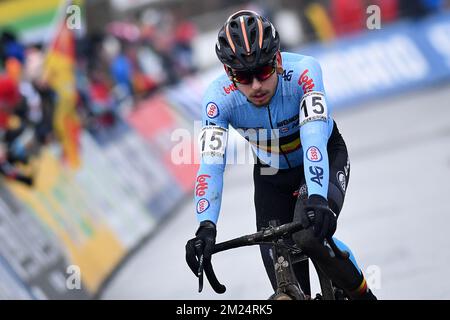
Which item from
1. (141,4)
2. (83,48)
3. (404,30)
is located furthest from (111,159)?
(141,4)

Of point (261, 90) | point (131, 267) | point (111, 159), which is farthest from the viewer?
point (111, 159)

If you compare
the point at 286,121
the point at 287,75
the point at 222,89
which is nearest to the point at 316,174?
the point at 286,121

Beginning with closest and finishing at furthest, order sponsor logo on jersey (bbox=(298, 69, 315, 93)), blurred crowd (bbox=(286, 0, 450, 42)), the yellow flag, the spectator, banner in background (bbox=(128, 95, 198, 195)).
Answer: sponsor logo on jersey (bbox=(298, 69, 315, 93)) < the yellow flag < banner in background (bbox=(128, 95, 198, 195)) < blurred crowd (bbox=(286, 0, 450, 42)) < the spectator

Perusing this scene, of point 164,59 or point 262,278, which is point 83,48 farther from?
point 262,278

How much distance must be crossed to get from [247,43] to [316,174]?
2.65ft

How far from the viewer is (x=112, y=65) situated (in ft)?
49.6

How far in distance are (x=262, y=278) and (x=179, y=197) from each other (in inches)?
175

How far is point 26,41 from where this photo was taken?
1589cm

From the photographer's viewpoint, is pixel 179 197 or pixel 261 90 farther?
pixel 179 197

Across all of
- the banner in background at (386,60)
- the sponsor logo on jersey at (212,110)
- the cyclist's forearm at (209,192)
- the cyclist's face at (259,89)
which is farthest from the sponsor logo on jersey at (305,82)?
the banner in background at (386,60)

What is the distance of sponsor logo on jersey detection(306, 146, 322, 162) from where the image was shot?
5.12 m

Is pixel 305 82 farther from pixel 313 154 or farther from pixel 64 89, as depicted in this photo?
pixel 64 89

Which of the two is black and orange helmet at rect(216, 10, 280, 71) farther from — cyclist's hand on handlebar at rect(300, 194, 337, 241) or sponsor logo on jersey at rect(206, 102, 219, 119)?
cyclist's hand on handlebar at rect(300, 194, 337, 241)

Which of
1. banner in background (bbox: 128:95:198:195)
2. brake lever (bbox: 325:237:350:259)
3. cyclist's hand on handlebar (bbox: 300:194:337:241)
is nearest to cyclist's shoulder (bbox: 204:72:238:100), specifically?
cyclist's hand on handlebar (bbox: 300:194:337:241)
